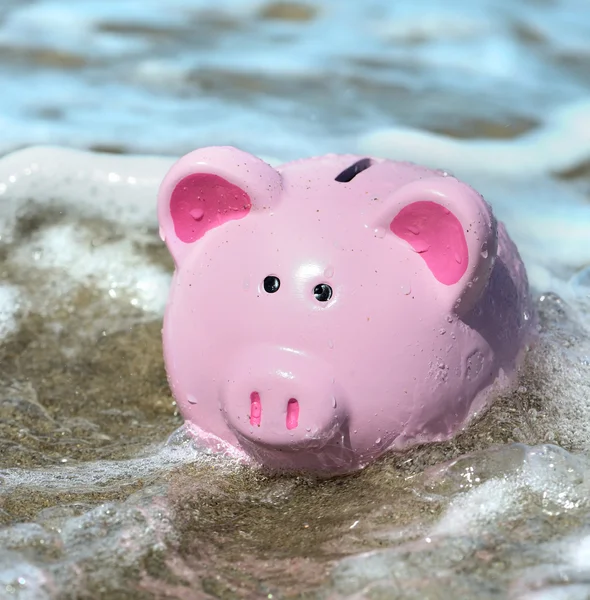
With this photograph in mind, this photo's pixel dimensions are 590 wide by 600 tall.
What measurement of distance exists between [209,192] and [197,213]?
2.5 inches

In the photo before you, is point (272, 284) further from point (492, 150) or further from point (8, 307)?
point (492, 150)

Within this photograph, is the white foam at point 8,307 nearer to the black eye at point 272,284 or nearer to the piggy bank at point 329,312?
the piggy bank at point 329,312

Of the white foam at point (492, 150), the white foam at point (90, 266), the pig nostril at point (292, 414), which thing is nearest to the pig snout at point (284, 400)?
the pig nostril at point (292, 414)

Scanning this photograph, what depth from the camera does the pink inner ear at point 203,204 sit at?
83.9 inches

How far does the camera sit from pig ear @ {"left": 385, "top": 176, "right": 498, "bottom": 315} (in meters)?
1.96

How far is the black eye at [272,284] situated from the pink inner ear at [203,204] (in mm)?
207

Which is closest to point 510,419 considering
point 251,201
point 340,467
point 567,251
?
point 340,467

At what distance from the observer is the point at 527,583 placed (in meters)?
1.76

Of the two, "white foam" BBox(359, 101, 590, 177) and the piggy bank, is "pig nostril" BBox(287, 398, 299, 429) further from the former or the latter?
"white foam" BBox(359, 101, 590, 177)

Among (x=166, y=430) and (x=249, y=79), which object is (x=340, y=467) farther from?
(x=249, y=79)

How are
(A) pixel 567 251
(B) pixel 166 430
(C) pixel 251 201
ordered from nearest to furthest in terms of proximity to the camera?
(C) pixel 251 201 < (B) pixel 166 430 < (A) pixel 567 251

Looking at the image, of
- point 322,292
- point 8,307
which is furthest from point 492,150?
point 322,292

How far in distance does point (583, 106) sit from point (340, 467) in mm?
3294

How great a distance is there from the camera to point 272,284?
2021mm
